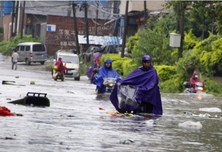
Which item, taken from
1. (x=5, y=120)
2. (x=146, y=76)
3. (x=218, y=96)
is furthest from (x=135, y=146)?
(x=218, y=96)

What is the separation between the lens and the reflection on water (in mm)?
9859

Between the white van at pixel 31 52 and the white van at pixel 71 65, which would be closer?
the white van at pixel 71 65

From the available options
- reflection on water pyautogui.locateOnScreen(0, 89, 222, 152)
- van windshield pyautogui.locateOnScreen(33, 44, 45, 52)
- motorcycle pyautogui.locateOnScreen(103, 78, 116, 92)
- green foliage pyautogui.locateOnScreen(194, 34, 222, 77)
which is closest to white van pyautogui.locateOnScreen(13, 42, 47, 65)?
van windshield pyautogui.locateOnScreen(33, 44, 45, 52)

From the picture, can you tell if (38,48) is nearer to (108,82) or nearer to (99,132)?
(108,82)

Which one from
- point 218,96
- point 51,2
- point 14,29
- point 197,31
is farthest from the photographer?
point 14,29

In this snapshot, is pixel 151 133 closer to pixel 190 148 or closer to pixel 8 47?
pixel 190 148

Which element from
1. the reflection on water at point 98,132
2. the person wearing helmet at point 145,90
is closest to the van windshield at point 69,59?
the reflection on water at point 98,132

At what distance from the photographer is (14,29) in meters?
102

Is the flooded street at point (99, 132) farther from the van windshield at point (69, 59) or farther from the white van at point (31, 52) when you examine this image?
the white van at point (31, 52)

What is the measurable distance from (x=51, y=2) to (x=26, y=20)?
5445 mm

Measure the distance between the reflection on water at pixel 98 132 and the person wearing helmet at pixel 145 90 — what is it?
449 millimetres

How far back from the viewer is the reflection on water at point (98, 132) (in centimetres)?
986

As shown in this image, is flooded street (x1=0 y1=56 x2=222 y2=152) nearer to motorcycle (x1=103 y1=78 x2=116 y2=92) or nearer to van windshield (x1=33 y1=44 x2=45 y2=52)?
motorcycle (x1=103 y1=78 x2=116 y2=92)

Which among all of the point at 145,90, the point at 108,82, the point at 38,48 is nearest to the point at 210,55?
the point at 108,82
